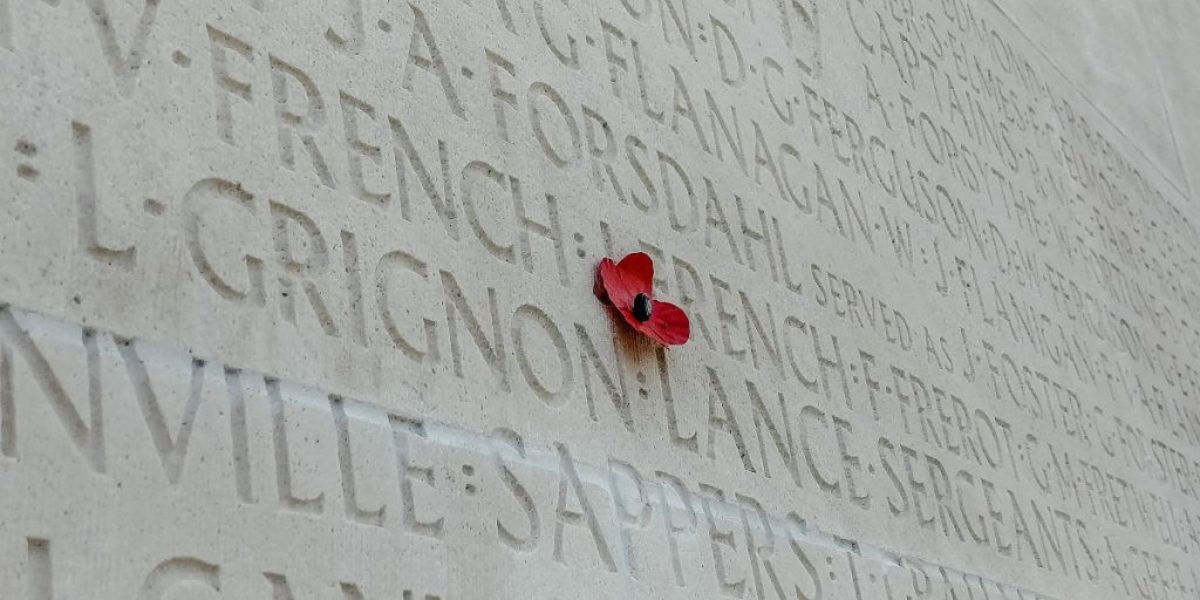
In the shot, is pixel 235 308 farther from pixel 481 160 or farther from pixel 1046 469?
pixel 1046 469

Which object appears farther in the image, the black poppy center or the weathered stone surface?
the black poppy center

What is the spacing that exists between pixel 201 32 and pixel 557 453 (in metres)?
0.81

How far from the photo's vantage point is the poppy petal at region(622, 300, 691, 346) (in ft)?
8.41

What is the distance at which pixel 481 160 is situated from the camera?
241cm

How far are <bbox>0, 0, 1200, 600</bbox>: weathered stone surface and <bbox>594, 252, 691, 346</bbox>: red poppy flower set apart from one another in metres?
0.04

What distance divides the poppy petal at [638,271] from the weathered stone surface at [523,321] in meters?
0.05

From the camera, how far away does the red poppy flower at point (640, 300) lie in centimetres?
252

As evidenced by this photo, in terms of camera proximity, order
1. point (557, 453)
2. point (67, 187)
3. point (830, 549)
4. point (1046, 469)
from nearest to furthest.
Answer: point (67, 187)
point (557, 453)
point (830, 549)
point (1046, 469)

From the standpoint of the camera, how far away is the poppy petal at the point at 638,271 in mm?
2586

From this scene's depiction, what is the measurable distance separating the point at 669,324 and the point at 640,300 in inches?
3.5

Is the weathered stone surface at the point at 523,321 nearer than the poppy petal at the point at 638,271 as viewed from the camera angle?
Yes

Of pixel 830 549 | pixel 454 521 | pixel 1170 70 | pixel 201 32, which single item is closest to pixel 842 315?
pixel 830 549

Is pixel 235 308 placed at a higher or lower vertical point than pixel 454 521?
higher

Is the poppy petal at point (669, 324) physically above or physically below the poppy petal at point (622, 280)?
below
